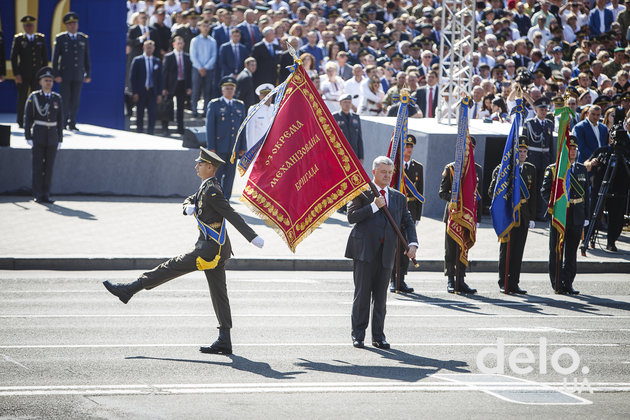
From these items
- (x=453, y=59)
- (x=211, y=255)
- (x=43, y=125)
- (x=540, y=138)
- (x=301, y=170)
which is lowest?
(x=211, y=255)

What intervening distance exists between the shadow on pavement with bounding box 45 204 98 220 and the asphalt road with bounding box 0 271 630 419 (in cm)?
376

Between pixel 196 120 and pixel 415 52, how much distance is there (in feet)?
20.2

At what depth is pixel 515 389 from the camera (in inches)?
380

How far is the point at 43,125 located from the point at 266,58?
24.4 ft

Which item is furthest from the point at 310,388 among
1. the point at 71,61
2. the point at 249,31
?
the point at 249,31

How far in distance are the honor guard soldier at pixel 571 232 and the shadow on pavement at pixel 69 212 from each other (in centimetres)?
811

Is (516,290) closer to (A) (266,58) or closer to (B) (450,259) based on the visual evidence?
(B) (450,259)

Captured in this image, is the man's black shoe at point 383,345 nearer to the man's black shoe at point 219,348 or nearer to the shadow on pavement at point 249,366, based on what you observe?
the shadow on pavement at point 249,366

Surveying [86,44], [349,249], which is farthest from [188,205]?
[86,44]

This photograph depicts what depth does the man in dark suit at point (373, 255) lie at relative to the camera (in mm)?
11086

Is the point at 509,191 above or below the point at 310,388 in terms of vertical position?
above

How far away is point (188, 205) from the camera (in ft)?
36.2

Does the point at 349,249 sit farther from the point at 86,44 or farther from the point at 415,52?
the point at 415,52

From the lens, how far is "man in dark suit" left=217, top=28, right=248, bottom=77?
2506cm
